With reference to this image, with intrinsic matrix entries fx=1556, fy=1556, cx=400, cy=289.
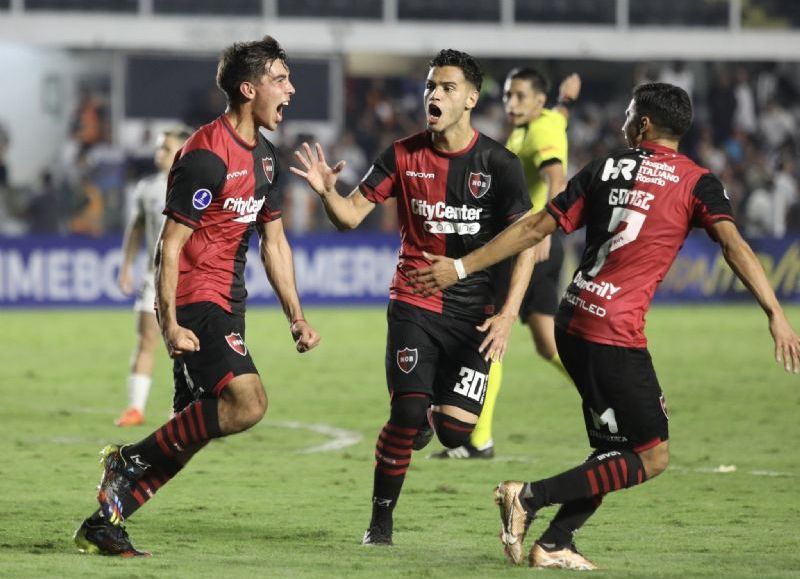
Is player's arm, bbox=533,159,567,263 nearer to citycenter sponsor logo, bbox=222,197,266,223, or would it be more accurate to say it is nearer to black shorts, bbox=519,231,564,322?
black shorts, bbox=519,231,564,322

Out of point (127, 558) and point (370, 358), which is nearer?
point (127, 558)

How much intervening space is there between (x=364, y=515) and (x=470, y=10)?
2403cm

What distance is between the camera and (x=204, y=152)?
22.1 feet

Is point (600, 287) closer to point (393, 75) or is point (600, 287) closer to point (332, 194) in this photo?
point (332, 194)

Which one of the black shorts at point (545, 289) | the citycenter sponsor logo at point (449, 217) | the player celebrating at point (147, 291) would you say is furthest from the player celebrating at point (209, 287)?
the player celebrating at point (147, 291)

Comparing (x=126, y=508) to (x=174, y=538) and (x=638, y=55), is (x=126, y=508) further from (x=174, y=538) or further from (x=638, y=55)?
(x=638, y=55)

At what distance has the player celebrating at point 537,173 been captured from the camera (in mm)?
10266

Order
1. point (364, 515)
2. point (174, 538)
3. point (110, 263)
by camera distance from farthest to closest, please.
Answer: point (110, 263) → point (364, 515) → point (174, 538)

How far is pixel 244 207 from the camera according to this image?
6953 millimetres

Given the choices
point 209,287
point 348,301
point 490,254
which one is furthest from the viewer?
point 348,301

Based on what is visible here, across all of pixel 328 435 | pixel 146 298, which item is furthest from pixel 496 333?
pixel 146 298

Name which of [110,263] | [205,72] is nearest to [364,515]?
[110,263]

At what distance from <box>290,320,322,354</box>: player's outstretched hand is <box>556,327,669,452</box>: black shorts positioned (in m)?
1.29

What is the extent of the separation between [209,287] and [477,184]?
1.42 m
